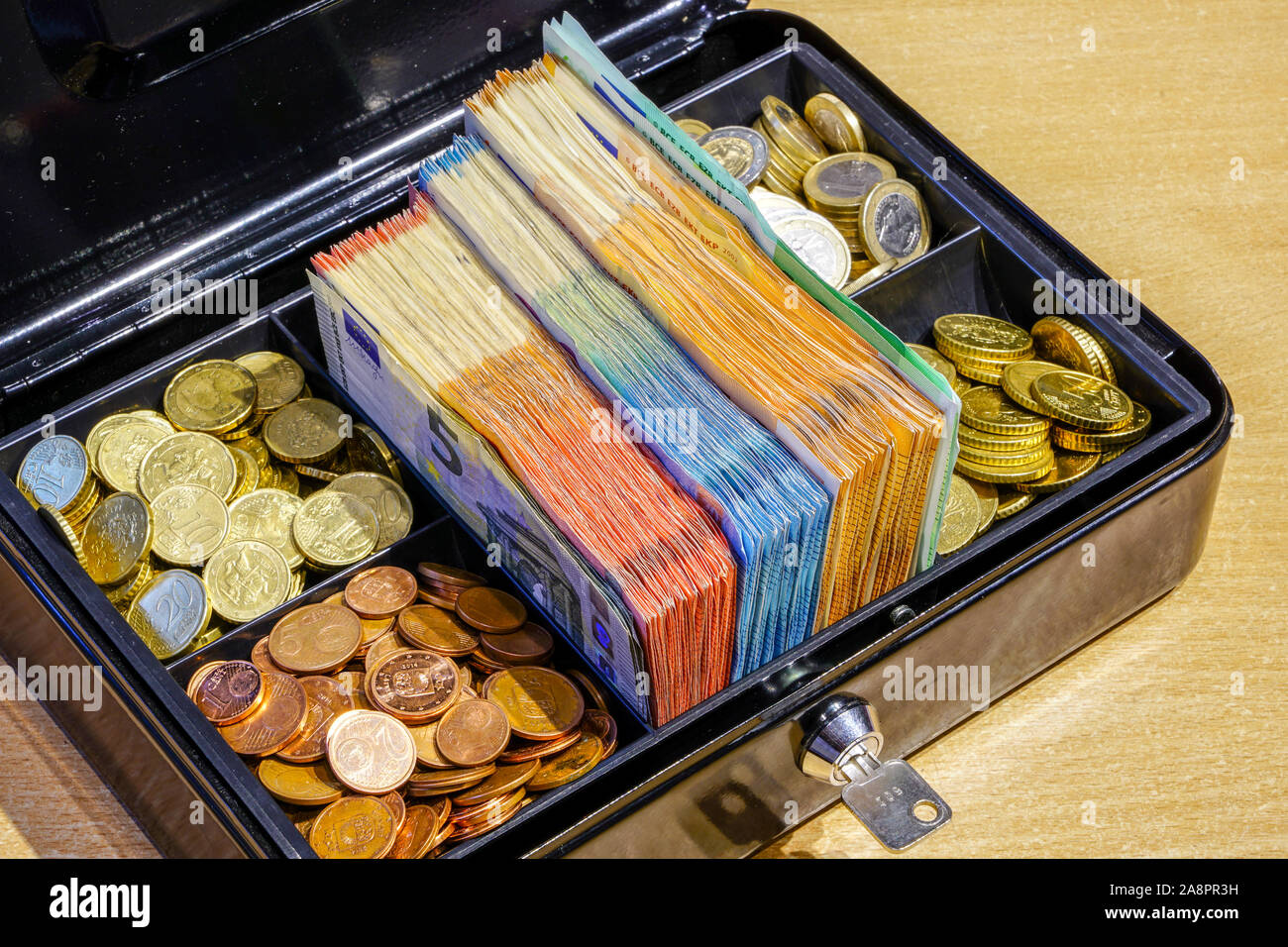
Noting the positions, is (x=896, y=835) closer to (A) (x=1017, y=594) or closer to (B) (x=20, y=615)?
(A) (x=1017, y=594)

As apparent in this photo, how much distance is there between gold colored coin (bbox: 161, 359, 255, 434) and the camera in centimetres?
202

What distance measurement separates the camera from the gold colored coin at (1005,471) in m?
1.95

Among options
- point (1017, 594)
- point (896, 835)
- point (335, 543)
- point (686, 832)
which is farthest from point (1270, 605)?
point (335, 543)

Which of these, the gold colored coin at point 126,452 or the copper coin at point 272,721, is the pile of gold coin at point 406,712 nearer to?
the copper coin at point 272,721

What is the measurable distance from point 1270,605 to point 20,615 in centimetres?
138

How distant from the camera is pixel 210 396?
2.04 metres

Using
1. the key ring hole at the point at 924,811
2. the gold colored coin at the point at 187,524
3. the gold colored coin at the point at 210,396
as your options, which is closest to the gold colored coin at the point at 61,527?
the gold colored coin at the point at 187,524

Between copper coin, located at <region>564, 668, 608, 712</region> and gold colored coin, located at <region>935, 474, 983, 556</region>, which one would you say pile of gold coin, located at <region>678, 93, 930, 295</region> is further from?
copper coin, located at <region>564, 668, 608, 712</region>

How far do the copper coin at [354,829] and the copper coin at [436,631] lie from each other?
179 millimetres

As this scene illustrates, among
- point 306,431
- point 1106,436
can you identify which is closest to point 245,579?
point 306,431

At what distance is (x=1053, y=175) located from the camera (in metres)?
2.51

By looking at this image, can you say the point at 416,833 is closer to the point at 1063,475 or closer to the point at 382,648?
the point at 382,648

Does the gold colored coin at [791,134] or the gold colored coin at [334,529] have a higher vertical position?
the gold colored coin at [791,134]

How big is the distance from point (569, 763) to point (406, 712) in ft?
0.56
